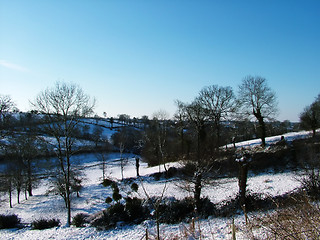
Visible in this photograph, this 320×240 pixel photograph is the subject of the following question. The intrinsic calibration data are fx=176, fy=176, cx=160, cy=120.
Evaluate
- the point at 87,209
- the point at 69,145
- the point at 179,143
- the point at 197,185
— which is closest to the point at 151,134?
the point at 179,143

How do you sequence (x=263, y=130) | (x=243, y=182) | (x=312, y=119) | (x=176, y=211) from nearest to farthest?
(x=243, y=182) < (x=176, y=211) < (x=263, y=130) < (x=312, y=119)

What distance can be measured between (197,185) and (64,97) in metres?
11.3

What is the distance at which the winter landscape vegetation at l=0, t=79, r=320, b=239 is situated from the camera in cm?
754

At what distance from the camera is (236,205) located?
1067 centimetres

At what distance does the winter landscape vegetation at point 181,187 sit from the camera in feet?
24.7

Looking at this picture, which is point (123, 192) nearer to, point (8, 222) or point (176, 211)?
point (8, 222)

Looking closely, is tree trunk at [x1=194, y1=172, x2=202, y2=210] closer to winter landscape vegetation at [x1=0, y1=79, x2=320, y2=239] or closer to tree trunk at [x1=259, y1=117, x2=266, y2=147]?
winter landscape vegetation at [x1=0, y1=79, x2=320, y2=239]

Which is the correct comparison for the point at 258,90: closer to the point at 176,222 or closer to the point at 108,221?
the point at 176,222

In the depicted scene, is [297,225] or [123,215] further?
[123,215]

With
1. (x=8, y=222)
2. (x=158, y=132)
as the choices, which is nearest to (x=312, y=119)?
(x=158, y=132)

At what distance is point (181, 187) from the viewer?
10.8 meters

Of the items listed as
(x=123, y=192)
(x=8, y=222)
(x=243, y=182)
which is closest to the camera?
(x=243, y=182)

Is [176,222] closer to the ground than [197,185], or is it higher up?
closer to the ground

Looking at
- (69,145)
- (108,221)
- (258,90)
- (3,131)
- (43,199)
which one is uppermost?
(258,90)
